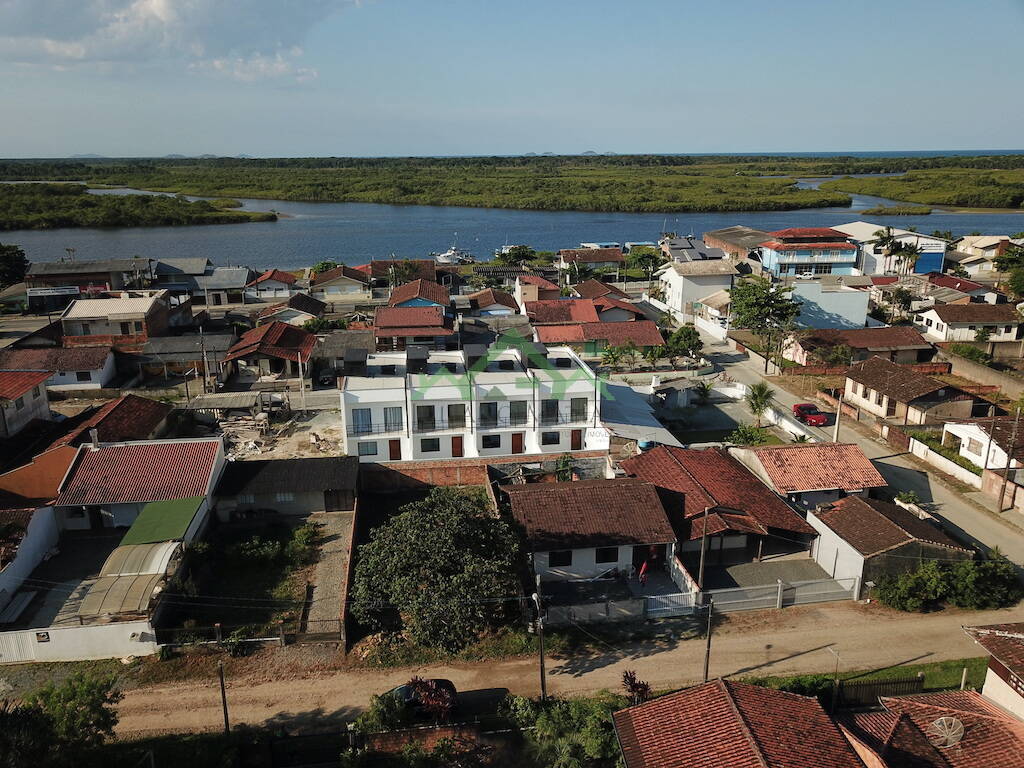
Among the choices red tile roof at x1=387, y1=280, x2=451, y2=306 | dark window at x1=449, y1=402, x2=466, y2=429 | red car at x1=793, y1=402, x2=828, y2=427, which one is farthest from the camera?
red tile roof at x1=387, y1=280, x2=451, y2=306

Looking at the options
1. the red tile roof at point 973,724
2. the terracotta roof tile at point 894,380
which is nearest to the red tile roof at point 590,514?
the red tile roof at point 973,724

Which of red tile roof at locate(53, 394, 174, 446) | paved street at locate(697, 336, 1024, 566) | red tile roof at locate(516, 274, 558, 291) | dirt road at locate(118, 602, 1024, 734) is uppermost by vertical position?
red tile roof at locate(516, 274, 558, 291)

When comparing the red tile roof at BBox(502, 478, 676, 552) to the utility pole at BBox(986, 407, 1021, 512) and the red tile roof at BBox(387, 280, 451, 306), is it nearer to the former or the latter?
the utility pole at BBox(986, 407, 1021, 512)

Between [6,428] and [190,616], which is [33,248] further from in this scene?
[190,616]

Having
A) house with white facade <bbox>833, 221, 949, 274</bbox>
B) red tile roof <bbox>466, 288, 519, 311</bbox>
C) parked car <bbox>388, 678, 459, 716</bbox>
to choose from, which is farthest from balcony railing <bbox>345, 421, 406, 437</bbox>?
house with white facade <bbox>833, 221, 949, 274</bbox>

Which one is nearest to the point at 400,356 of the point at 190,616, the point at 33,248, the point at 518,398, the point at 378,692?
the point at 518,398

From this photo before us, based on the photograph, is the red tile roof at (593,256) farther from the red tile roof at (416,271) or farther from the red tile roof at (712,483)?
the red tile roof at (712,483)

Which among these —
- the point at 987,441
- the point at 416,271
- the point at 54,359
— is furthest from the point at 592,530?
the point at 416,271
